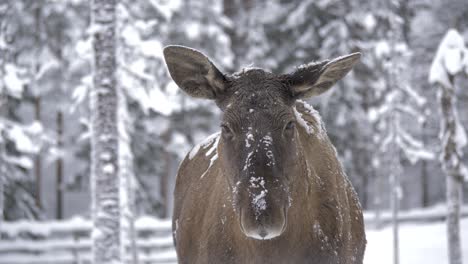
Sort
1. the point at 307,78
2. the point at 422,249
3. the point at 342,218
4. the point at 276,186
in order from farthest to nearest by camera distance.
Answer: the point at 422,249, the point at 342,218, the point at 307,78, the point at 276,186

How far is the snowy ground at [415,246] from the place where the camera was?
54.0ft

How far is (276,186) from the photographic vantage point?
3492 millimetres

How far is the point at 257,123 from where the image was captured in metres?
3.66

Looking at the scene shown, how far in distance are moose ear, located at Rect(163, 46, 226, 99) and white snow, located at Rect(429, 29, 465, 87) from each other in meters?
8.55

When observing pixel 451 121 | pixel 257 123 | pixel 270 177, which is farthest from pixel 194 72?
pixel 451 121

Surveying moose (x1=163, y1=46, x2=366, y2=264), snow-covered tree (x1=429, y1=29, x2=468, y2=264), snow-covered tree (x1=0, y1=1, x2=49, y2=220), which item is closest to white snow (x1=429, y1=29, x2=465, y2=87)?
snow-covered tree (x1=429, y1=29, x2=468, y2=264)

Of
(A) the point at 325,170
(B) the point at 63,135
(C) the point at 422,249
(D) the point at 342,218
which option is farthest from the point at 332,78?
(B) the point at 63,135

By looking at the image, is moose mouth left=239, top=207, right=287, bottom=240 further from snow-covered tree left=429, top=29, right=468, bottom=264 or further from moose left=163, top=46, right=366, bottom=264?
snow-covered tree left=429, top=29, right=468, bottom=264

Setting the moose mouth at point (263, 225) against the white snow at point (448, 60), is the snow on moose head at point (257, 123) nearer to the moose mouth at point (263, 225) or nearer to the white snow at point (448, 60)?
the moose mouth at point (263, 225)

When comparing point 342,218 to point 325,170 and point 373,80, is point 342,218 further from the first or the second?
point 373,80

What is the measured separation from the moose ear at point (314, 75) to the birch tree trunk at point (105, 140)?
19.3 ft

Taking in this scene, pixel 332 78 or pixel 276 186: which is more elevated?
pixel 332 78

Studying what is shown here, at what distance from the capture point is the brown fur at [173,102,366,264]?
159 inches

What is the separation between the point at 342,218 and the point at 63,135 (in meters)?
22.8
